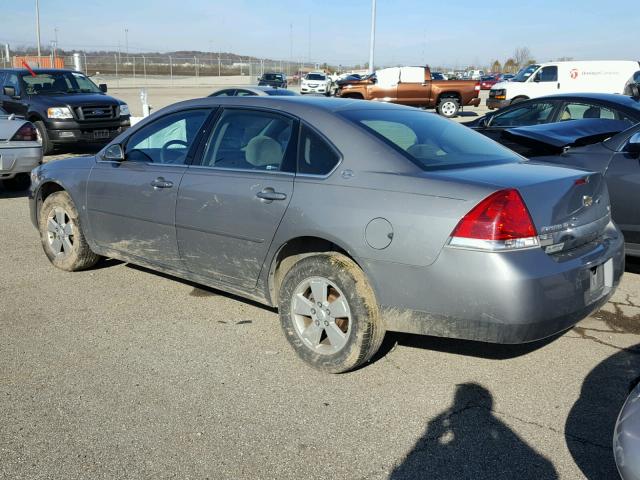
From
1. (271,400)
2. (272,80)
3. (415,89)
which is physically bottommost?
(271,400)

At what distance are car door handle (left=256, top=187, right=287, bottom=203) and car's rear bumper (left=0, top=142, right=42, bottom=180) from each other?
6.57 metres

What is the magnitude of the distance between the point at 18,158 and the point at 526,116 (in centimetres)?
754

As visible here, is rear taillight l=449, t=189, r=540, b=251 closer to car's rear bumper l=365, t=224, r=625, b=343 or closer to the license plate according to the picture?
car's rear bumper l=365, t=224, r=625, b=343

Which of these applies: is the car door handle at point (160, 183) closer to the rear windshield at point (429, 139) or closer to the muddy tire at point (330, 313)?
the muddy tire at point (330, 313)

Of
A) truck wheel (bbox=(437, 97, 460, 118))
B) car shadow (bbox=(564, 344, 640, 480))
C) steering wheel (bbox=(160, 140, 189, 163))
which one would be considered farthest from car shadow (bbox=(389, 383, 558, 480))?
truck wheel (bbox=(437, 97, 460, 118))

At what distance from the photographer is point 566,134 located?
6.08m

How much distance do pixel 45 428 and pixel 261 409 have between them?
3.55 ft

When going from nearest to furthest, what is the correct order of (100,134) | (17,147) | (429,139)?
(429,139) < (17,147) < (100,134)

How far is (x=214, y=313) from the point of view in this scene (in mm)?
4664

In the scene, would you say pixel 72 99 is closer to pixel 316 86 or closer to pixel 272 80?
pixel 316 86

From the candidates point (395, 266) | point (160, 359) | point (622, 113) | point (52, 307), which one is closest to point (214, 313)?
point (160, 359)

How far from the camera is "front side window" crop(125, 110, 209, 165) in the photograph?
4559mm

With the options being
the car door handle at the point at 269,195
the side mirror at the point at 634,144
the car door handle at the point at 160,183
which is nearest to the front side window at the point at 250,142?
the car door handle at the point at 269,195

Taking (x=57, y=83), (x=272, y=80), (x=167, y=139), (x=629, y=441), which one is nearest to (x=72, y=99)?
(x=57, y=83)
